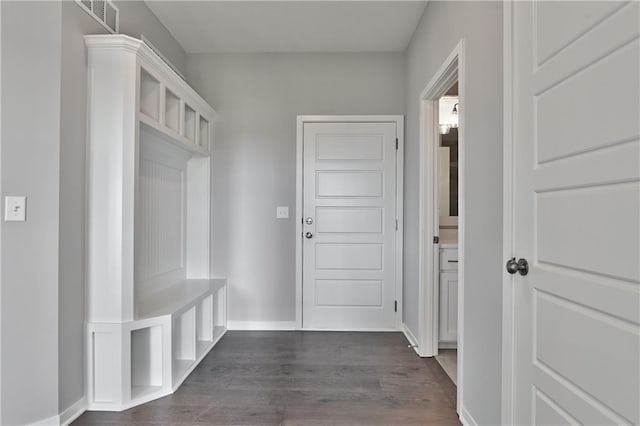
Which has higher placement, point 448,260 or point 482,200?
point 482,200

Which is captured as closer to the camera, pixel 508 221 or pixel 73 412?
pixel 508 221

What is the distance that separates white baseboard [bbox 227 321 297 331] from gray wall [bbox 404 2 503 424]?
194 centimetres

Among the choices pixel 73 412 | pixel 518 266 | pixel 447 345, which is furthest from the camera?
pixel 447 345

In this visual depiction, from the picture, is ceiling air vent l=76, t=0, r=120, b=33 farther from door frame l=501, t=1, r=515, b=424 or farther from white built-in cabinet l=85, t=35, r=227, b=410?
door frame l=501, t=1, r=515, b=424

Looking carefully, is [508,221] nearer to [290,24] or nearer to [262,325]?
[290,24]

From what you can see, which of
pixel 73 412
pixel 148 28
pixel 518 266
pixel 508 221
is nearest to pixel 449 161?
pixel 508 221

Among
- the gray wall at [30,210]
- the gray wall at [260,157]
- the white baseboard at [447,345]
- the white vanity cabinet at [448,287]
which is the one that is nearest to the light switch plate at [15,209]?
the gray wall at [30,210]

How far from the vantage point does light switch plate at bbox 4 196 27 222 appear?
166 centimetres

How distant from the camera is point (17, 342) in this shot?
5.61 feet

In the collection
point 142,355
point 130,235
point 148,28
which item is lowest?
point 142,355

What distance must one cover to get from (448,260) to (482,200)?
4.16 ft

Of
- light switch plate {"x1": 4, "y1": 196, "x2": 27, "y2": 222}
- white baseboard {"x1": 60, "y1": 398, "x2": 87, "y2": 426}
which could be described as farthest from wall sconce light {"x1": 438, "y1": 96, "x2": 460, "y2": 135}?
white baseboard {"x1": 60, "y1": 398, "x2": 87, "y2": 426}

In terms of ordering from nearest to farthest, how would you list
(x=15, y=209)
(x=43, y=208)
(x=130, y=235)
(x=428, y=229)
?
(x=15, y=209) → (x=43, y=208) → (x=130, y=235) → (x=428, y=229)

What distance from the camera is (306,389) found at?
90.2 inches
